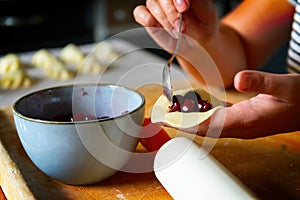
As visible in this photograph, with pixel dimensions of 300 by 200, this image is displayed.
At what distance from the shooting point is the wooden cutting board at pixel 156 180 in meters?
0.61

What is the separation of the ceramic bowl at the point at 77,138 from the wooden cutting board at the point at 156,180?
0.02 metres

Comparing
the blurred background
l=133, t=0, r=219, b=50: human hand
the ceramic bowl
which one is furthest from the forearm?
the blurred background

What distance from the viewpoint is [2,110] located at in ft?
2.87

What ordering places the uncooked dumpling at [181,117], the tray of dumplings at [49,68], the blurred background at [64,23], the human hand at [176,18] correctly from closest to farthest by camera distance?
the uncooked dumpling at [181,117], the human hand at [176,18], the tray of dumplings at [49,68], the blurred background at [64,23]

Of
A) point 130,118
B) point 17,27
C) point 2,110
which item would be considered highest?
point 130,118

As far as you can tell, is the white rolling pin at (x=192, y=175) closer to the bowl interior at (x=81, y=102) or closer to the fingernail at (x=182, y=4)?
the bowl interior at (x=81, y=102)

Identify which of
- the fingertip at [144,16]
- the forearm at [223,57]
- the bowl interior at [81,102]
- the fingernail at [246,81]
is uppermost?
the fingernail at [246,81]

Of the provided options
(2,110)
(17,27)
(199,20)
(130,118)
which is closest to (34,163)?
(130,118)

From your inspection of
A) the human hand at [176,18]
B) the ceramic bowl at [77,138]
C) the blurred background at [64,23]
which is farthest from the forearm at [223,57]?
the blurred background at [64,23]

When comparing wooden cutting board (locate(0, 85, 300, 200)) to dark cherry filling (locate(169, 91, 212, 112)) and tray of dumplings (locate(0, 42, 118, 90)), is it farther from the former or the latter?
tray of dumplings (locate(0, 42, 118, 90))

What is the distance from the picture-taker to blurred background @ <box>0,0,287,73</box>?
81.5 inches

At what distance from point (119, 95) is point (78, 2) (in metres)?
1.62

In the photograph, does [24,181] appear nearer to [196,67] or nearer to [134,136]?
[134,136]

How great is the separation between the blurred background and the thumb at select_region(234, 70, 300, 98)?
1.41 m
